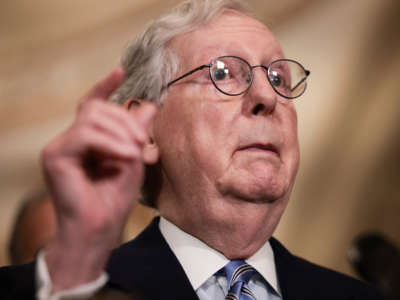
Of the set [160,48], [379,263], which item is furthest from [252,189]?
[379,263]

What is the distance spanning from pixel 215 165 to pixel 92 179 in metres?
0.54

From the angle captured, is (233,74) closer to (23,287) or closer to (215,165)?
(215,165)

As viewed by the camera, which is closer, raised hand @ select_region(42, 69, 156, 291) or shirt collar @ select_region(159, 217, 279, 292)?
raised hand @ select_region(42, 69, 156, 291)

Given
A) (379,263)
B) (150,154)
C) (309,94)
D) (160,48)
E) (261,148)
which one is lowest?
(379,263)

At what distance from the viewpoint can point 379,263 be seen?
2.22m

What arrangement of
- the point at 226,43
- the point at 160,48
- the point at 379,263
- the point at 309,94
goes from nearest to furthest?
the point at 226,43 < the point at 160,48 < the point at 379,263 < the point at 309,94

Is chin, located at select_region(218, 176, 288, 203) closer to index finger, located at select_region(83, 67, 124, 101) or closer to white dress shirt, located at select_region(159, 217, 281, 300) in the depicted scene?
white dress shirt, located at select_region(159, 217, 281, 300)

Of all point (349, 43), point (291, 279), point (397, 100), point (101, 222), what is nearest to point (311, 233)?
point (397, 100)

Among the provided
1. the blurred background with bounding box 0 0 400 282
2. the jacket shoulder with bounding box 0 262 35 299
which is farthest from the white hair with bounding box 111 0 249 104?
the blurred background with bounding box 0 0 400 282

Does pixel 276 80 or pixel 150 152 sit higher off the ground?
pixel 276 80

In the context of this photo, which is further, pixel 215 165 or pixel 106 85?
pixel 215 165

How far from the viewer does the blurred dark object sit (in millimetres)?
2082

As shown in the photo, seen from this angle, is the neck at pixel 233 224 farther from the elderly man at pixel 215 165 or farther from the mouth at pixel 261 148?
the mouth at pixel 261 148

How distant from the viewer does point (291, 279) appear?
1789 millimetres
